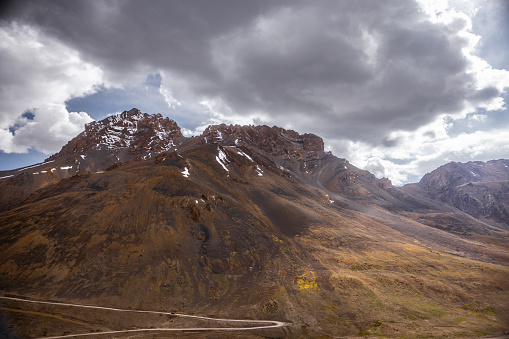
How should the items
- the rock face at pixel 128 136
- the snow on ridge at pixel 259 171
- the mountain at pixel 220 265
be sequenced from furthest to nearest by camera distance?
the rock face at pixel 128 136 → the snow on ridge at pixel 259 171 → the mountain at pixel 220 265

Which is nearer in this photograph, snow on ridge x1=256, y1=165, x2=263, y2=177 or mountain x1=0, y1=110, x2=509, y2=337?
mountain x1=0, y1=110, x2=509, y2=337

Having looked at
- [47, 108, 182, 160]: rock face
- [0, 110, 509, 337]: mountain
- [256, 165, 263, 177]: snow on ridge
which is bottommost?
[0, 110, 509, 337]: mountain

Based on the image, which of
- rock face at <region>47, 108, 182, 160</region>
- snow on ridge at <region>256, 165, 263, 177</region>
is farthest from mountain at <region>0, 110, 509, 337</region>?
rock face at <region>47, 108, 182, 160</region>

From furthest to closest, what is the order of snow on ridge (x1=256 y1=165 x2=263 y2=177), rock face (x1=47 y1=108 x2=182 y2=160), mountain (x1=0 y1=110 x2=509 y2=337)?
rock face (x1=47 y1=108 x2=182 y2=160) < snow on ridge (x1=256 y1=165 x2=263 y2=177) < mountain (x1=0 y1=110 x2=509 y2=337)

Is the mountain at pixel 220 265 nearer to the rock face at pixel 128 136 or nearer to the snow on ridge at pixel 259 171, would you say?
the snow on ridge at pixel 259 171

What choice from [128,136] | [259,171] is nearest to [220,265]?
[259,171]

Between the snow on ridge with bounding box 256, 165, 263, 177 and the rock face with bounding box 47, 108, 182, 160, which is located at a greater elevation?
the rock face with bounding box 47, 108, 182, 160

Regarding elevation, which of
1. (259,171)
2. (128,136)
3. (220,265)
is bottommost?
(220,265)

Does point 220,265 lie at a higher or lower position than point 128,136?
lower

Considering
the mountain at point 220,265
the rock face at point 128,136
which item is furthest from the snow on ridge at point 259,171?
the rock face at point 128,136

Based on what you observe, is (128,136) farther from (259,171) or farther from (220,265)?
(220,265)

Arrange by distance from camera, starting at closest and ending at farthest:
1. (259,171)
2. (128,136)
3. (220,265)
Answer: (220,265) < (259,171) < (128,136)

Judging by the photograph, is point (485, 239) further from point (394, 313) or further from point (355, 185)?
point (394, 313)

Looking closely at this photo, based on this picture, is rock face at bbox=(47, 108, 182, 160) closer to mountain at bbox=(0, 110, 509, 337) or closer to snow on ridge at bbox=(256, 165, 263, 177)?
snow on ridge at bbox=(256, 165, 263, 177)
